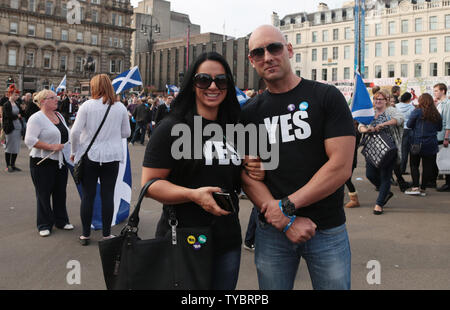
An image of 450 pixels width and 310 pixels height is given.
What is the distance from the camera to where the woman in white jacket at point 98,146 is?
4512 mm

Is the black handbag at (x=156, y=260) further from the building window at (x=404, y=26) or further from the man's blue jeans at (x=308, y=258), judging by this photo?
the building window at (x=404, y=26)

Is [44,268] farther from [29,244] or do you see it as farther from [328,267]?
[328,267]

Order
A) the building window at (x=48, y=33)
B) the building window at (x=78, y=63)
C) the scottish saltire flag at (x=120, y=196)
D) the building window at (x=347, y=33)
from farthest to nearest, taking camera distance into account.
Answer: the building window at (x=78, y=63) → the building window at (x=48, y=33) → the building window at (x=347, y=33) → the scottish saltire flag at (x=120, y=196)

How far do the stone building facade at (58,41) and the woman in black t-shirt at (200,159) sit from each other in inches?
2329

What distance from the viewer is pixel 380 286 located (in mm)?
3521

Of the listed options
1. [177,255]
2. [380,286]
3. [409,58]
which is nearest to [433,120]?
[380,286]

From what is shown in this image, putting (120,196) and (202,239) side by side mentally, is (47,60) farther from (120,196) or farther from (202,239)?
(202,239)

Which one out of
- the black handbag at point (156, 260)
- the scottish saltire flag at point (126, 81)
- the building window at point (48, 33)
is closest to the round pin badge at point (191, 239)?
the black handbag at point (156, 260)

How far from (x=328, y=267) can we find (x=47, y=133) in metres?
4.24

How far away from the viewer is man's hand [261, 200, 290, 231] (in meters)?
1.95

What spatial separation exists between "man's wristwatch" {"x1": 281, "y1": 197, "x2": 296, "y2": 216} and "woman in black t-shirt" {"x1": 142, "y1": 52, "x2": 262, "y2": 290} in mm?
277

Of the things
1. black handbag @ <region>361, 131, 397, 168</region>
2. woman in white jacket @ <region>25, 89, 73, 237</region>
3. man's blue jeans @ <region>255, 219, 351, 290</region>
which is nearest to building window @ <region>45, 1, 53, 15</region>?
woman in white jacket @ <region>25, 89, 73, 237</region>

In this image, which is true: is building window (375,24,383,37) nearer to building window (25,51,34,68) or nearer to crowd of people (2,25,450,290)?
building window (25,51,34,68)

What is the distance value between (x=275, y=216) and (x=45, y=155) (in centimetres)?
402
